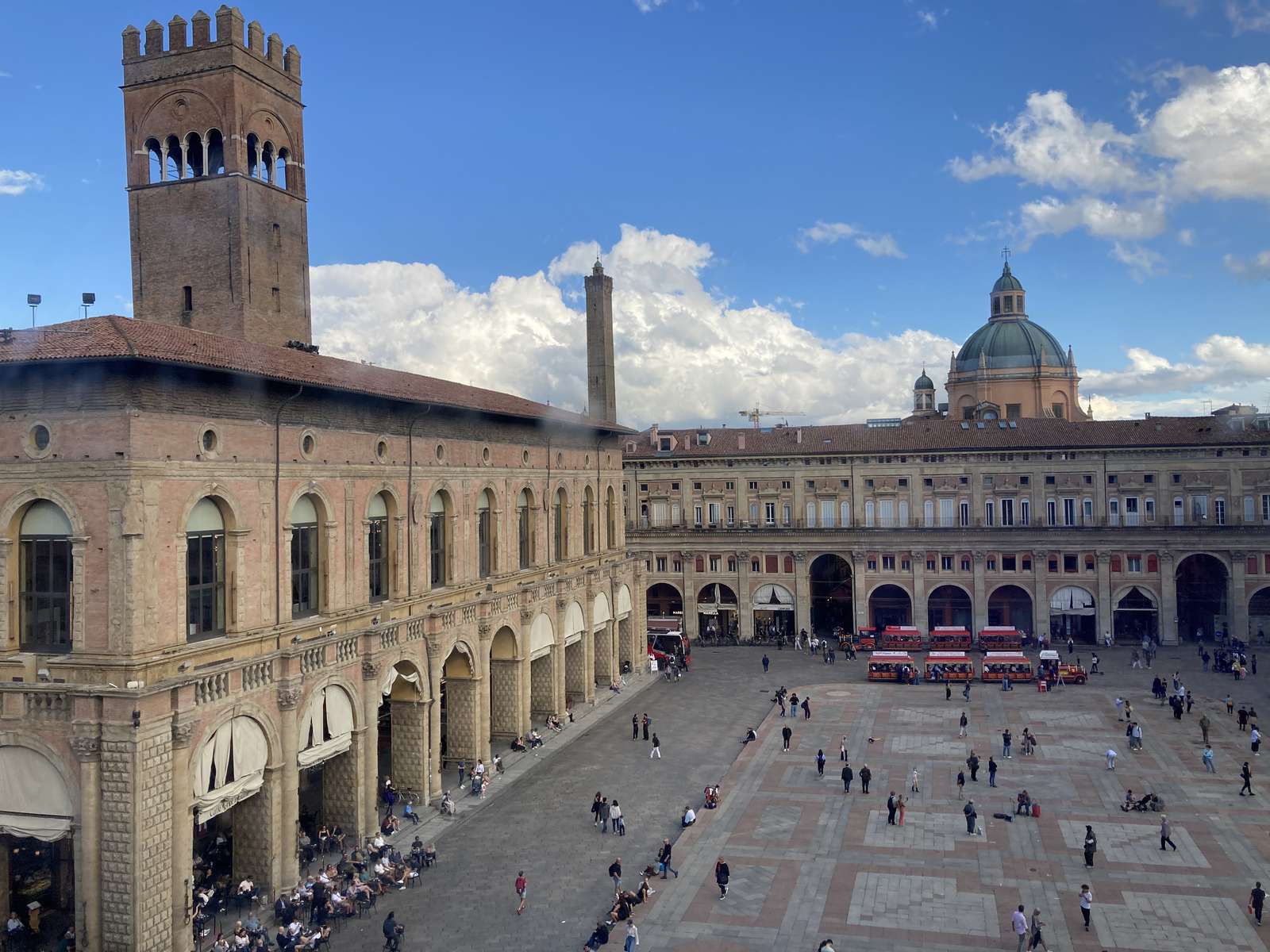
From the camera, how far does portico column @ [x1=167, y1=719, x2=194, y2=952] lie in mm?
24375

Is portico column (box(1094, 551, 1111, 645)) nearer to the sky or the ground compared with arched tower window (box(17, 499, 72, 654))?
nearer to the ground

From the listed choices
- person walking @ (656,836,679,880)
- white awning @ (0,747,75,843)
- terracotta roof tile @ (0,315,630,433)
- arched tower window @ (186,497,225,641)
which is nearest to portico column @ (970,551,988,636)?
terracotta roof tile @ (0,315,630,433)

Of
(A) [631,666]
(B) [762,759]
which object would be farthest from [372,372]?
(A) [631,666]

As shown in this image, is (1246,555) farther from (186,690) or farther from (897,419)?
(186,690)

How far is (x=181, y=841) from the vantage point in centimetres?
2455

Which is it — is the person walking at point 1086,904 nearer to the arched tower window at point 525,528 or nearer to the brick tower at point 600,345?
the arched tower window at point 525,528

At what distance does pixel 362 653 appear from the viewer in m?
32.4

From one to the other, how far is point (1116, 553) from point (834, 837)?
138ft

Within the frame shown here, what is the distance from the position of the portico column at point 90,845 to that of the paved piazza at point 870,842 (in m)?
6.10

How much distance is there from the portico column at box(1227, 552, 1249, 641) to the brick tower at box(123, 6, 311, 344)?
56685mm

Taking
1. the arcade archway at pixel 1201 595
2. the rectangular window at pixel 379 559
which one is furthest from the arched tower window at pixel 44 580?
the arcade archway at pixel 1201 595

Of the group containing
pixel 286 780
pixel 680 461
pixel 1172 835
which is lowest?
pixel 1172 835

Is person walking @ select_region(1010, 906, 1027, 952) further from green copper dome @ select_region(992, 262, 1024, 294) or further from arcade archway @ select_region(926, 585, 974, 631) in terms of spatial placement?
green copper dome @ select_region(992, 262, 1024, 294)

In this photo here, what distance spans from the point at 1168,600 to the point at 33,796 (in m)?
62.7
